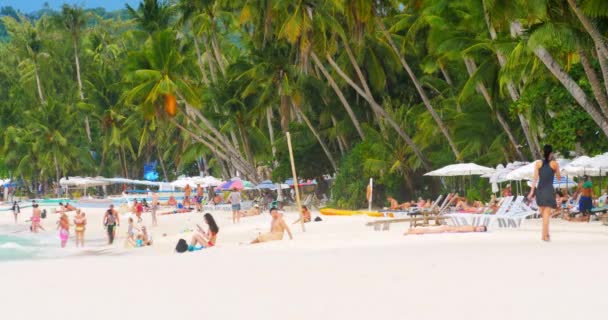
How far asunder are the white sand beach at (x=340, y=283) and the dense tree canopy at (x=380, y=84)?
723 cm

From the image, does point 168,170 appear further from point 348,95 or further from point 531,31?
point 531,31

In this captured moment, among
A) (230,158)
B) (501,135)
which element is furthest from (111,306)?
(230,158)

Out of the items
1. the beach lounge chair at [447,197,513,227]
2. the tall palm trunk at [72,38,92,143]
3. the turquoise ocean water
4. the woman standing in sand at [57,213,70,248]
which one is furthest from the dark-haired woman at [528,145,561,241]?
the tall palm trunk at [72,38,92,143]

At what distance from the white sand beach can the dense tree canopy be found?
7.23 meters

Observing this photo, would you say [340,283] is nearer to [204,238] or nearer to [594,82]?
[204,238]

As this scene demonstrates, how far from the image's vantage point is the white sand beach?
23.9ft

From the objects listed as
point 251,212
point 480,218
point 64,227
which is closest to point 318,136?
point 251,212

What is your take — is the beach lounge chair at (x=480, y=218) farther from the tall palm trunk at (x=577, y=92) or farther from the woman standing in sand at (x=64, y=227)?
the woman standing in sand at (x=64, y=227)

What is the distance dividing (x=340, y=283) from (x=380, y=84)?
89.1 feet

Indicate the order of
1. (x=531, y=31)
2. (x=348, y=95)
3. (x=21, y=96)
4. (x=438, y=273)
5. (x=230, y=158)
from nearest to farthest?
(x=438, y=273) < (x=531, y=31) < (x=348, y=95) < (x=230, y=158) < (x=21, y=96)

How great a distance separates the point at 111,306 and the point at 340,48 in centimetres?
3142

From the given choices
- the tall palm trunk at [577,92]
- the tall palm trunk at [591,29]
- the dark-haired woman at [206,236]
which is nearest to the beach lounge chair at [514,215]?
the tall palm trunk at [577,92]

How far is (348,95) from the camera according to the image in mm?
38062

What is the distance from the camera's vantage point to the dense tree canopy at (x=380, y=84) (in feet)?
66.6
